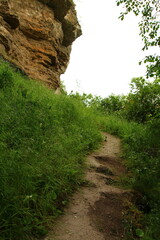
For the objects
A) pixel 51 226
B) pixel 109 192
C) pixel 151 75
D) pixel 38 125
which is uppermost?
pixel 151 75

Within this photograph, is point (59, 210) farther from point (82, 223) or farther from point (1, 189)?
point (1, 189)

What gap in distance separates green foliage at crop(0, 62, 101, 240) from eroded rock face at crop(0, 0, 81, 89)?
5847 mm

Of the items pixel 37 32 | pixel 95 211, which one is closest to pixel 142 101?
pixel 37 32

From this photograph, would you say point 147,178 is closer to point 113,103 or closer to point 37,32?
point 37,32

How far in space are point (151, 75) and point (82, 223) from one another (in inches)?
142

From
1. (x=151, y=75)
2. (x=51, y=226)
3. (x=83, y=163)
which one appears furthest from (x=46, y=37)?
(x=51, y=226)

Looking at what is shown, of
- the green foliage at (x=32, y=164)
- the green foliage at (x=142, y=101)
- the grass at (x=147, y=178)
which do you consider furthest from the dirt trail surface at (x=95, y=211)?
the green foliage at (x=142, y=101)

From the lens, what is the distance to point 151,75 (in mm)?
4797

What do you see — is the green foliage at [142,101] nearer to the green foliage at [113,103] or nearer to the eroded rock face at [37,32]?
the green foliage at [113,103]

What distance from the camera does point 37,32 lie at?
11734 mm

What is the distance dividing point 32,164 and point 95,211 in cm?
110

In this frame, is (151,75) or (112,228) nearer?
(112,228)

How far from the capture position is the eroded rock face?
403 inches

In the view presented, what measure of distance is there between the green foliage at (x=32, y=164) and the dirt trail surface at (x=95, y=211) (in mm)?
169
